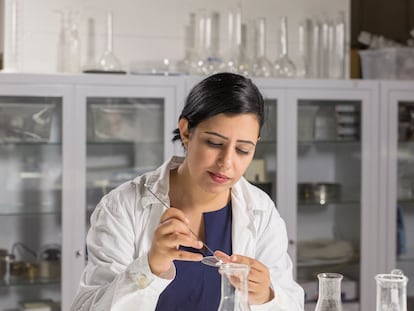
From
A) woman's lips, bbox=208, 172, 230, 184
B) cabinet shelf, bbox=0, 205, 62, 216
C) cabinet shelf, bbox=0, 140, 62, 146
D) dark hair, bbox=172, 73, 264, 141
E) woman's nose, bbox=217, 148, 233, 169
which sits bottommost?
cabinet shelf, bbox=0, 205, 62, 216

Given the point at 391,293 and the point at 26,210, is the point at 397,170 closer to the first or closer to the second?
the point at 26,210

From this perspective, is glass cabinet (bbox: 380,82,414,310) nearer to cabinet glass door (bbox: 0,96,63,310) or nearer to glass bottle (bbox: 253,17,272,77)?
glass bottle (bbox: 253,17,272,77)

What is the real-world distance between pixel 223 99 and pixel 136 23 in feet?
7.03

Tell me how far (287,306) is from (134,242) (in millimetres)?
431

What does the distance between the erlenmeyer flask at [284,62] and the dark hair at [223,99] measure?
2.11 metres

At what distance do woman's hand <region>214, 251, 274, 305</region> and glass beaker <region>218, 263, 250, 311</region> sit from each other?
6.6 inches

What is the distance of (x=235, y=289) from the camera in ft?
5.24

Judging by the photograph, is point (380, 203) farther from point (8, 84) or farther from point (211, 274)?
point (211, 274)

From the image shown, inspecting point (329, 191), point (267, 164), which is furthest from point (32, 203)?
point (329, 191)

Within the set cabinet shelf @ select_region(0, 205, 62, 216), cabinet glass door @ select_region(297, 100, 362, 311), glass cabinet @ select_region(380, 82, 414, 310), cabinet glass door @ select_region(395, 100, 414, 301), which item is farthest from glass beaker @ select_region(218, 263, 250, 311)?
cabinet glass door @ select_region(395, 100, 414, 301)

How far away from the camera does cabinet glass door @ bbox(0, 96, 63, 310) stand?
12.3 feet

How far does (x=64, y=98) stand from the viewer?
370 centimetres

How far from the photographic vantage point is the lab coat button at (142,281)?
5.85 ft

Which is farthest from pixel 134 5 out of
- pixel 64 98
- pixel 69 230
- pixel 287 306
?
pixel 287 306
